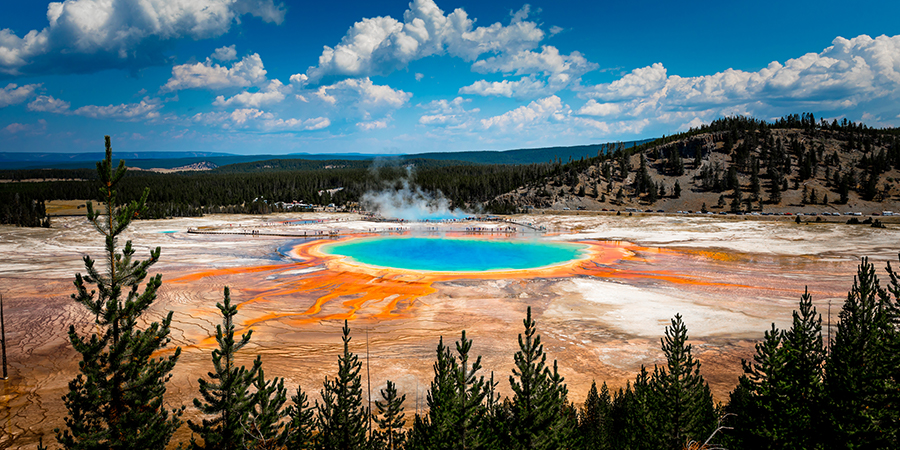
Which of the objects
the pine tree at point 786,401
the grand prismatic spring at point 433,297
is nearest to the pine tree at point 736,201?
the grand prismatic spring at point 433,297

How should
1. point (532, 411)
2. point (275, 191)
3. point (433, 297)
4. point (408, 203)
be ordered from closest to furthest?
point (532, 411), point (433, 297), point (408, 203), point (275, 191)

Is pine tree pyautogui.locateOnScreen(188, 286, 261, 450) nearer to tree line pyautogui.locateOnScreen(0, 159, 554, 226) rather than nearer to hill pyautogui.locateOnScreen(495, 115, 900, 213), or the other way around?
tree line pyautogui.locateOnScreen(0, 159, 554, 226)

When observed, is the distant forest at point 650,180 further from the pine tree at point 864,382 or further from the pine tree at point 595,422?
the pine tree at point 864,382

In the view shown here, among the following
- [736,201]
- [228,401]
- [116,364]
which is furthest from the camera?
[736,201]

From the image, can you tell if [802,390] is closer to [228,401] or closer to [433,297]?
[228,401]

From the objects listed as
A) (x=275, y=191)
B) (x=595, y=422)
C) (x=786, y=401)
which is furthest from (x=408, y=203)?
(x=786, y=401)

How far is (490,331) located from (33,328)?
873 inches

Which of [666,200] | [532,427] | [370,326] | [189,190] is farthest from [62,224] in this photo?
[666,200]

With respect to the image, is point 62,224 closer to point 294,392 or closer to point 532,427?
point 294,392

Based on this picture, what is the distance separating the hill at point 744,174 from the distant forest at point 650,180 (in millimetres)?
316

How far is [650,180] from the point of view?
10738cm

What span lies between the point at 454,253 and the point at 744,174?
9313 centimetres

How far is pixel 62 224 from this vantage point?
230 feet

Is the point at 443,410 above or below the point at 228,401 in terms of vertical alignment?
below
